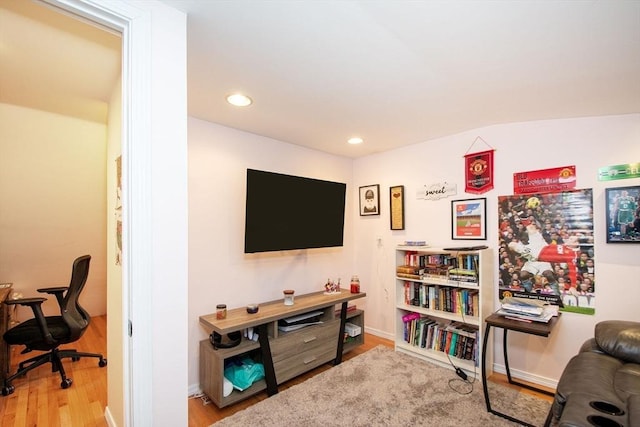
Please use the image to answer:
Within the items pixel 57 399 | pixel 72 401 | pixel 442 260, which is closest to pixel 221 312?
pixel 72 401

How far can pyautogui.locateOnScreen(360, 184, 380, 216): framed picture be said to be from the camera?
143 inches

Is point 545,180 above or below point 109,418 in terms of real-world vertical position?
above

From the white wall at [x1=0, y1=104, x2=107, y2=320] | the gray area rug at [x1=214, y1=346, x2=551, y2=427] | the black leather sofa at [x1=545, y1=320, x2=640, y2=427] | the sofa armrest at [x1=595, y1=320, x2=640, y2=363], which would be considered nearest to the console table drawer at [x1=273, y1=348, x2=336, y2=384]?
the gray area rug at [x1=214, y1=346, x2=551, y2=427]

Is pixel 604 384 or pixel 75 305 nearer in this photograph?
pixel 604 384

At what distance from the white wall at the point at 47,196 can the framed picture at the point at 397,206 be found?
3374mm

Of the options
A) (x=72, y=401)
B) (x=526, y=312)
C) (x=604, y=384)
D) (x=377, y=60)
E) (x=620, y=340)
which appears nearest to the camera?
(x=604, y=384)

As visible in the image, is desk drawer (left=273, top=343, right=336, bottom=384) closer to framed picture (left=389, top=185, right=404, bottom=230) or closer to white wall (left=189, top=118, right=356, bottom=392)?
white wall (left=189, top=118, right=356, bottom=392)

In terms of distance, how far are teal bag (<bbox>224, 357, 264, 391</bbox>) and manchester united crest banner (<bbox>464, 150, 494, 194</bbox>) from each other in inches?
100

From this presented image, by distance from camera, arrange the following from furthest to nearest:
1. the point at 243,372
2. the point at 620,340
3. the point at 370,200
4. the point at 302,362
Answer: the point at 370,200 → the point at 302,362 → the point at 243,372 → the point at 620,340

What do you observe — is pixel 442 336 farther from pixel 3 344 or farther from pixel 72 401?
pixel 3 344

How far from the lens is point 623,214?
81.9 inches

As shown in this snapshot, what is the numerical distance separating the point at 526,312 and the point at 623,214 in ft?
3.32

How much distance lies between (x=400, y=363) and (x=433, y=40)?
2.69 meters

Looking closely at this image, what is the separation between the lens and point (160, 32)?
45.6 inches
